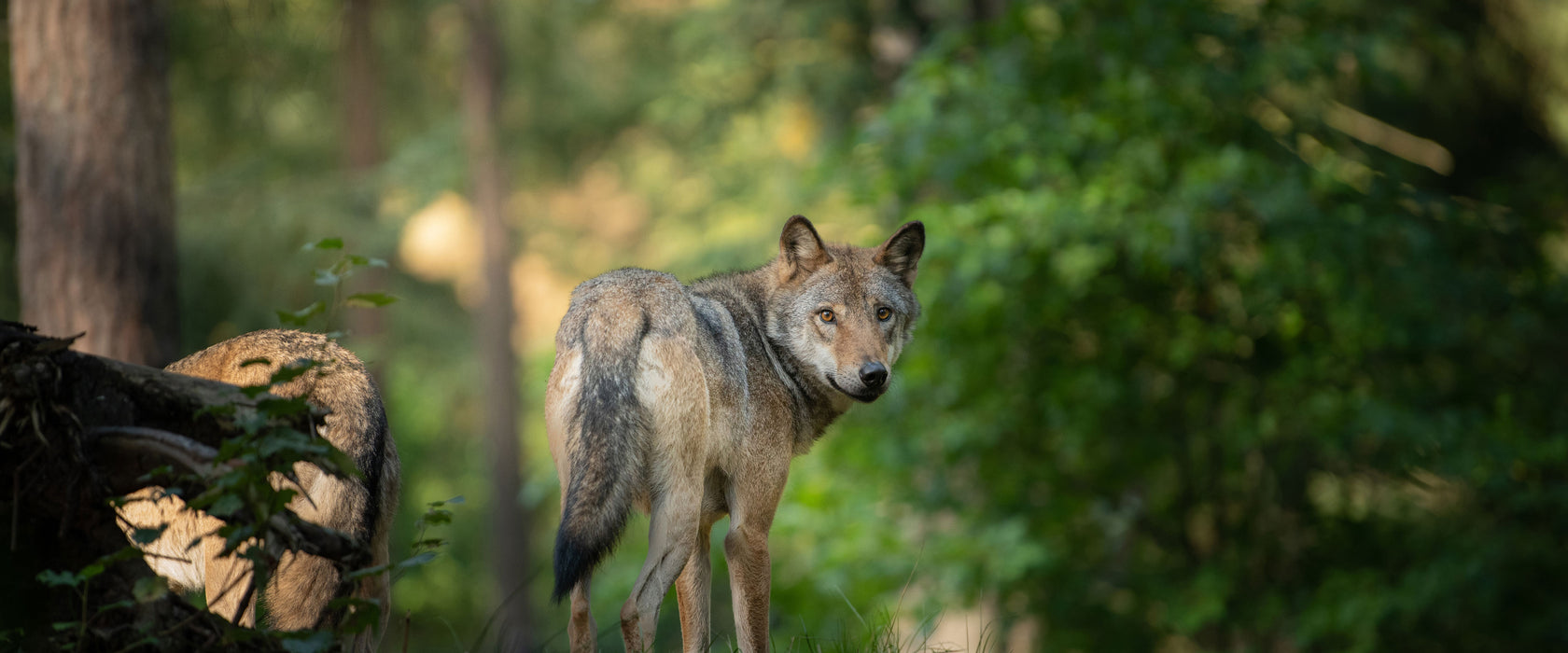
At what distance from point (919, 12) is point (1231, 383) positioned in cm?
550

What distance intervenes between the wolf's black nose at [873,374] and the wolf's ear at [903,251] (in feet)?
2.45

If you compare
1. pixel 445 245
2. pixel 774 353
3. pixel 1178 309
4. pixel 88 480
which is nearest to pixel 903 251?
pixel 774 353

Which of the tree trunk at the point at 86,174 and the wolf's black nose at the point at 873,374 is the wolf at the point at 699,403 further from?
the tree trunk at the point at 86,174

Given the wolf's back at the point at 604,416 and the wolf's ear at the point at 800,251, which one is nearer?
the wolf's back at the point at 604,416

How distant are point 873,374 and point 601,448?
1.25 meters

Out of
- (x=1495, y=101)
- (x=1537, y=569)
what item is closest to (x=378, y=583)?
(x=1537, y=569)

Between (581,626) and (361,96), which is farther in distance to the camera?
(361,96)

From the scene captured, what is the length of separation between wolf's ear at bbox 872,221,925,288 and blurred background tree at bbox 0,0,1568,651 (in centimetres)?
340

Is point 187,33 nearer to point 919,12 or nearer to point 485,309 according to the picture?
point 485,309

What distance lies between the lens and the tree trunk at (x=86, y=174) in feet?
18.4

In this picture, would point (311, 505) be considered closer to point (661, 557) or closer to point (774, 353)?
point (661, 557)

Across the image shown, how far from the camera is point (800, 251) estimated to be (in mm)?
4672

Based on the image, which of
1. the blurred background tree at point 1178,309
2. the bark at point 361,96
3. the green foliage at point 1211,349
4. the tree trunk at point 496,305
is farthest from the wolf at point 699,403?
the bark at point 361,96

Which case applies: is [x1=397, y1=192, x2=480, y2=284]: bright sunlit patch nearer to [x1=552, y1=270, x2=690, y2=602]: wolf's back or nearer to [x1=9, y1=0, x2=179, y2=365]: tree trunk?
[x1=9, y1=0, x2=179, y2=365]: tree trunk
